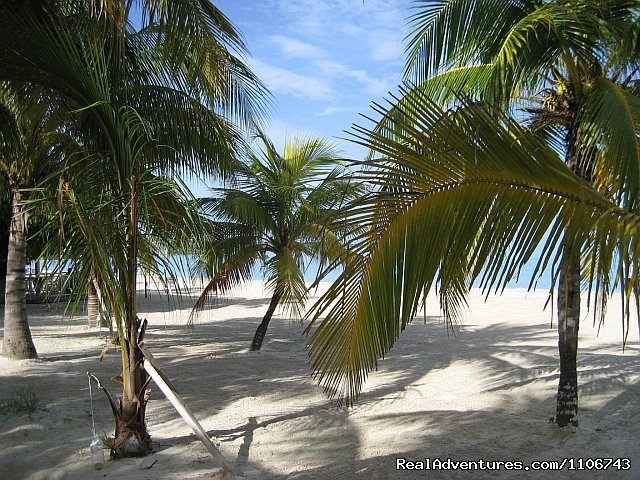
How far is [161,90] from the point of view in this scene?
6.60 m

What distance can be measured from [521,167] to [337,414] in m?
4.31

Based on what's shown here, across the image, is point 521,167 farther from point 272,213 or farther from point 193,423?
point 272,213

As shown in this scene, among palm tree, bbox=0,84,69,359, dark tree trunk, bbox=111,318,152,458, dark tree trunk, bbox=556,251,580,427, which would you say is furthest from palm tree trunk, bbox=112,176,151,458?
palm tree, bbox=0,84,69,359

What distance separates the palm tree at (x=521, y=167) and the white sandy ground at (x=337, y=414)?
31.7 inches

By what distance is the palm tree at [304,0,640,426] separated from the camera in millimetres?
2447

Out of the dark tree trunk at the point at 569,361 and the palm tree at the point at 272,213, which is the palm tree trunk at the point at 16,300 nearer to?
the palm tree at the point at 272,213

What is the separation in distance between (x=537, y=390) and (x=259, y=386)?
11.6 ft

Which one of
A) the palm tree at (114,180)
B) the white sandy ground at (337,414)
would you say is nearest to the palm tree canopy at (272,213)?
the white sandy ground at (337,414)

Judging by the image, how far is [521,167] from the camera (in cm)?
242

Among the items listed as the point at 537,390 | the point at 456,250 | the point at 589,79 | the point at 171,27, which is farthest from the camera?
the point at 537,390

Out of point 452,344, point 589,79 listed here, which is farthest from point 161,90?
point 452,344

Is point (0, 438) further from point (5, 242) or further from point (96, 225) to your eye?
point (5, 242)

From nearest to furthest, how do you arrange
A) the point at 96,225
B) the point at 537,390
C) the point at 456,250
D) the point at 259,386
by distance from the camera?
the point at 456,250
the point at 96,225
the point at 537,390
the point at 259,386

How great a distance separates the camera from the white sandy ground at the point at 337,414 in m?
4.68
